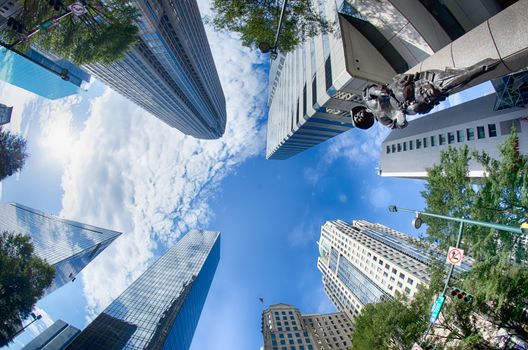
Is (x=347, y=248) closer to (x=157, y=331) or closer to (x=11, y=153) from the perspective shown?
(x=157, y=331)

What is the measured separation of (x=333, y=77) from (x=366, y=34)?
13.8 ft

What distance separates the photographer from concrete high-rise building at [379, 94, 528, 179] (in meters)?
22.6

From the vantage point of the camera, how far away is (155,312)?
2584 inches

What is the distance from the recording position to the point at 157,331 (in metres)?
59.2

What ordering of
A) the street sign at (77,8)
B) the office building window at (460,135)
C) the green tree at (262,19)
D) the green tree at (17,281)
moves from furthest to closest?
the office building window at (460,135), the green tree at (17,281), the green tree at (262,19), the street sign at (77,8)

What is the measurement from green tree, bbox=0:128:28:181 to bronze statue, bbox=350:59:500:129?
112 feet

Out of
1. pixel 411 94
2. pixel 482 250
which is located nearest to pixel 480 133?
pixel 482 250

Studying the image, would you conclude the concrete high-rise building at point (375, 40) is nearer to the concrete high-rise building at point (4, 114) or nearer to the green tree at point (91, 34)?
the green tree at point (91, 34)

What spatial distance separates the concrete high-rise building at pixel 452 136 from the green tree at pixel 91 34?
2915 cm

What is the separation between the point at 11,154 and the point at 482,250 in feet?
138

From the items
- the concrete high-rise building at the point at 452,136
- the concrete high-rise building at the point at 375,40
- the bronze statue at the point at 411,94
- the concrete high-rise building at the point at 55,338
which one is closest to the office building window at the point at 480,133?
the concrete high-rise building at the point at 452,136

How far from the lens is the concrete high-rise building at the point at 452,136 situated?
22609 millimetres

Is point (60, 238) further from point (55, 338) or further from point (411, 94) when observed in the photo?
point (411, 94)

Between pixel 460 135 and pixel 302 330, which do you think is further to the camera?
pixel 302 330
